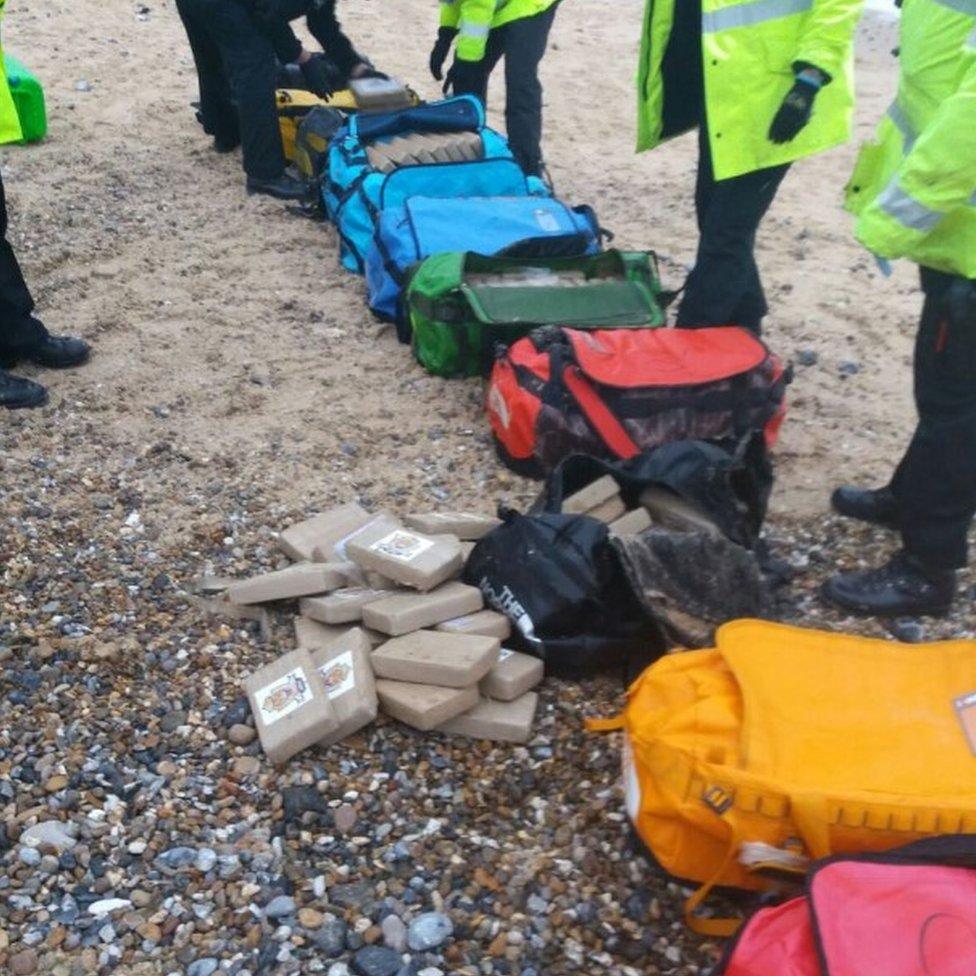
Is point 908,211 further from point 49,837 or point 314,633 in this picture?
point 49,837

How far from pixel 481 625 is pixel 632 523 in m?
0.54

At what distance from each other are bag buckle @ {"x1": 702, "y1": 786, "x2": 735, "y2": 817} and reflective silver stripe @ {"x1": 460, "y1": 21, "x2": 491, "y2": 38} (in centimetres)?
442

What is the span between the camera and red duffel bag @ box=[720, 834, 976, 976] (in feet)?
5.76

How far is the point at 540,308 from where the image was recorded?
4266 mm

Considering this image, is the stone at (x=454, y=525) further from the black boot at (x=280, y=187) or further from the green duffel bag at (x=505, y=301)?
the black boot at (x=280, y=187)

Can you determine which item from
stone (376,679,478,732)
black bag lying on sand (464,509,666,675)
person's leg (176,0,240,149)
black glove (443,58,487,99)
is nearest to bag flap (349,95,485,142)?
black glove (443,58,487,99)

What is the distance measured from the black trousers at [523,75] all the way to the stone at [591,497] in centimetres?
297

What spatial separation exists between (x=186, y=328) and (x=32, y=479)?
1256mm

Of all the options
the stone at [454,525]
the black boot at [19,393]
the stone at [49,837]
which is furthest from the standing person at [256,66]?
the stone at [49,837]

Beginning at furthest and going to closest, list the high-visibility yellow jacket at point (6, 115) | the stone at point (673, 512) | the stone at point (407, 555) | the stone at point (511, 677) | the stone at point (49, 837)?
the high-visibility yellow jacket at point (6, 115) → the stone at point (673, 512) → the stone at point (407, 555) → the stone at point (511, 677) → the stone at point (49, 837)

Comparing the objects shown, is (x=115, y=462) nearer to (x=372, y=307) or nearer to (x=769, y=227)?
(x=372, y=307)

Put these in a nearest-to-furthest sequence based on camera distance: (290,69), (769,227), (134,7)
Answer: (769,227) < (290,69) < (134,7)

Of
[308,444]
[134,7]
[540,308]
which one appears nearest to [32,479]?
[308,444]

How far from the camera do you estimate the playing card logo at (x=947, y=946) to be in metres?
1.72
